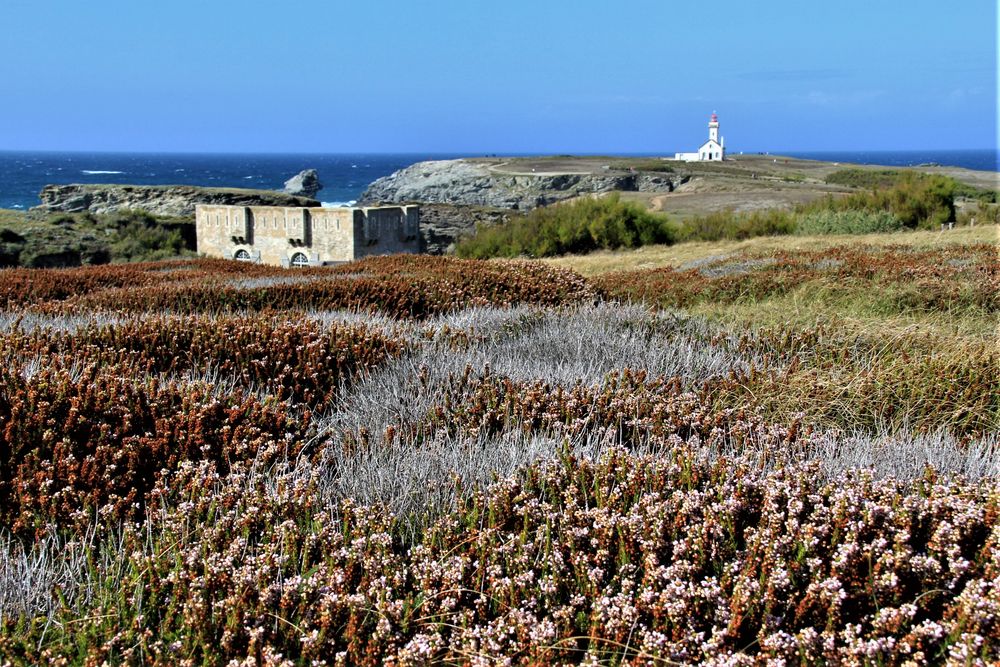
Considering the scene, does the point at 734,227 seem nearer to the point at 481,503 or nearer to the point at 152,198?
the point at 481,503

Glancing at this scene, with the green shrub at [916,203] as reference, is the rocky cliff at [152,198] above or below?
above

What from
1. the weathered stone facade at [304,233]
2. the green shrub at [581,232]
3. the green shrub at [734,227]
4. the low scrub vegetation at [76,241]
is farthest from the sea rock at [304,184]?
the green shrub at [734,227]

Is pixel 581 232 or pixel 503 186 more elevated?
pixel 503 186

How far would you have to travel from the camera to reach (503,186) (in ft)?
280

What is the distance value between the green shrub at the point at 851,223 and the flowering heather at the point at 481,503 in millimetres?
21042

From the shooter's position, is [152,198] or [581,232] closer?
[581,232]

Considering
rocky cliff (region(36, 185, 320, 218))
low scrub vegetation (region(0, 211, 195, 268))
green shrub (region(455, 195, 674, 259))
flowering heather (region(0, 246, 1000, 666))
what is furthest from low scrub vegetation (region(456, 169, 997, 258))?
rocky cliff (region(36, 185, 320, 218))

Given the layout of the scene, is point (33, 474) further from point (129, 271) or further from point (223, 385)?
point (129, 271)

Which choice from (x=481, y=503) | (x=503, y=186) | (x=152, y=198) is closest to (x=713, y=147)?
(x=503, y=186)

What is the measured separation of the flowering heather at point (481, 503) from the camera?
6.16 ft

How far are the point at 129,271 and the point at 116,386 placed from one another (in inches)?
380

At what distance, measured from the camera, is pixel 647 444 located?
10.9 feet

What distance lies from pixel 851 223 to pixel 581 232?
10126 mm

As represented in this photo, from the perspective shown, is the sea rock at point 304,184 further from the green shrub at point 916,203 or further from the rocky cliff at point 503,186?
the green shrub at point 916,203
